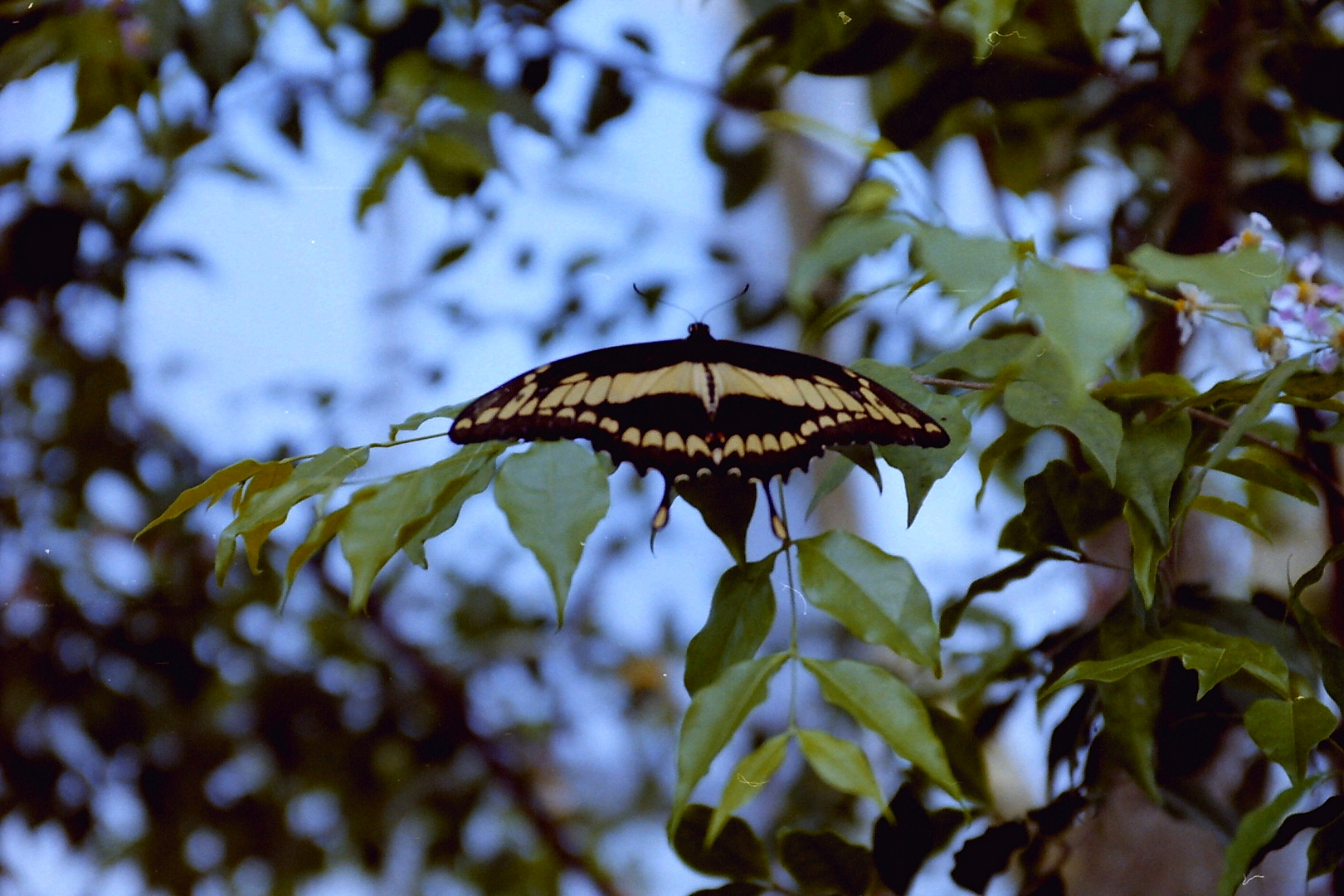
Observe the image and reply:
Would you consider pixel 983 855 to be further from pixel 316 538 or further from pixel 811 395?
pixel 316 538

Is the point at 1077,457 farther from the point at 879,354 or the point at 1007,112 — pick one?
the point at 879,354

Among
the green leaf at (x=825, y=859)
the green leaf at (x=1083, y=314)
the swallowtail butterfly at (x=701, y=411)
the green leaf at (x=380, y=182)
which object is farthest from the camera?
the green leaf at (x=380, y=182)

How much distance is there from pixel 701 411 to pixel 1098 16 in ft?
1.01

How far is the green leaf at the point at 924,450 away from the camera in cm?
47

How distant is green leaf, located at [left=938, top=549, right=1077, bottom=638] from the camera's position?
0.59 meters

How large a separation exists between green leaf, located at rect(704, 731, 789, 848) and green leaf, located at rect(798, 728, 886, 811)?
12 millimetres

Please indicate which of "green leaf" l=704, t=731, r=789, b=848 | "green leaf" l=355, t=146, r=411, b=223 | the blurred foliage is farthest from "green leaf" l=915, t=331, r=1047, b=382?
"green leaf" l=355, t=146, r=411, b=223

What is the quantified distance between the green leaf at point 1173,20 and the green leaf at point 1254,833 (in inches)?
16.9

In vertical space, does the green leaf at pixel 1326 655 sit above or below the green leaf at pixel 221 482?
below

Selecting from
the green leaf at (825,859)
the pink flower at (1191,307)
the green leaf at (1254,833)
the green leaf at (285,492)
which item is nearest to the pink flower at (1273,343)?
the pink flower at (1191,307)

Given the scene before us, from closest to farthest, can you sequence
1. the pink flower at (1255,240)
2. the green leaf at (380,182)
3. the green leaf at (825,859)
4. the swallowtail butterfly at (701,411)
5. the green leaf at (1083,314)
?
the green leaf at (1083,314) < the swallowtail butterfly at (701,411) < the green leaf at (825,859) < the pink flower at (1255,240) < the green leaf at (380,182)

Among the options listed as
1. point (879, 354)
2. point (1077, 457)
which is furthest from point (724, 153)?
point (1077, 457)

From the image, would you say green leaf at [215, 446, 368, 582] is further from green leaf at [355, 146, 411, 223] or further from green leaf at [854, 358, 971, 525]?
green leaf at [355, 146, 411, 223]

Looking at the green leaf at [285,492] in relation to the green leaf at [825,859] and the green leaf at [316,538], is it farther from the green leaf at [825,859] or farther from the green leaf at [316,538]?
the green leaf at [825,859]
